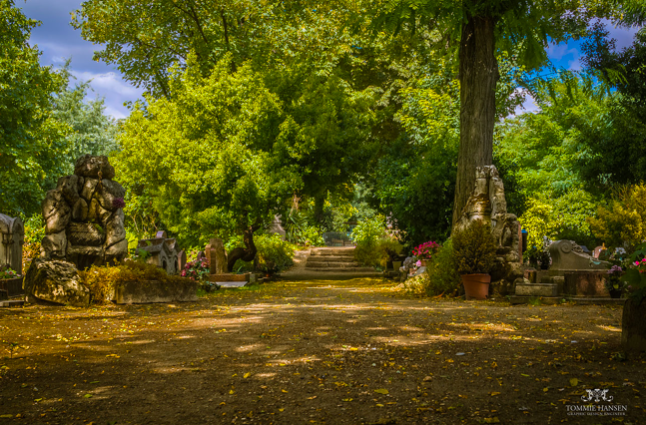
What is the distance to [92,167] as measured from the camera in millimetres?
10570

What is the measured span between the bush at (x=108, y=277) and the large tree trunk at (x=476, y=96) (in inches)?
279

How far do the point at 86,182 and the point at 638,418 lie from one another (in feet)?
32.0

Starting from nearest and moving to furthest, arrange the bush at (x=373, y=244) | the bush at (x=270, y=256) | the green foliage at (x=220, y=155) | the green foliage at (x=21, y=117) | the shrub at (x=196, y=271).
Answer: the shrub at (x=196, y=271) → the green foliage at (x=220, y=155) → the green foliage at (x=21, y=117) → the bush at (x=270, y=256) → the bush at (x=373, y=244)

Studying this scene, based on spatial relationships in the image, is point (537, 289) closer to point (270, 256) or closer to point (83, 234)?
point (83, 234)

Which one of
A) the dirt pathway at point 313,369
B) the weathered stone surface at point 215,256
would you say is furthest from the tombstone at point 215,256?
the dirt pathway at point 313,369

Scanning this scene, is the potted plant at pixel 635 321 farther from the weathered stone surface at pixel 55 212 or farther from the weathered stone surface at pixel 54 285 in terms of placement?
the weathered stone surface at pixel 55 212

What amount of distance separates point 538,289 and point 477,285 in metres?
1.18

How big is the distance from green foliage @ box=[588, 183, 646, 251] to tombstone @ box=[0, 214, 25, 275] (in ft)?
50.9

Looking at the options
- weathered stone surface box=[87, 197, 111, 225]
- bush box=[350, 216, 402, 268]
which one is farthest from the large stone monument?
bush box=[350, 216, 402, 268]

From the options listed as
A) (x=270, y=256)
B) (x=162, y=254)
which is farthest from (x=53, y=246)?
(x=270, y=256)

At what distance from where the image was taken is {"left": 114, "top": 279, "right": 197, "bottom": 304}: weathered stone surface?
9922 mm

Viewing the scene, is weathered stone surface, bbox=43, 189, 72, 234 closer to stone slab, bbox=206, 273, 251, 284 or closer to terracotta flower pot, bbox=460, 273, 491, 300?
stone slab, bbox=206, 273, 251, 284

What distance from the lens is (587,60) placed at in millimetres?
20500

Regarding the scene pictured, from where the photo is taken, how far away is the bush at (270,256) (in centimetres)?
1977
